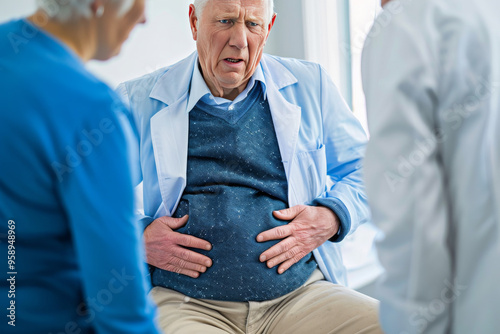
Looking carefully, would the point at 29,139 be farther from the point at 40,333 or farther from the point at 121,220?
the point at 40,333

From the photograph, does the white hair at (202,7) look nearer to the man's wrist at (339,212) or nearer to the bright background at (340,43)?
the man's wrist at (339,212)

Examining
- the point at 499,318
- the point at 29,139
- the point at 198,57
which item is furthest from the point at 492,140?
the point at 198,57

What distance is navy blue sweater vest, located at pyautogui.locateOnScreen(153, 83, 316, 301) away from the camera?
1.47m

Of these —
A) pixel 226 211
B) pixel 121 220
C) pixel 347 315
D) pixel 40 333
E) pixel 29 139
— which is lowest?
pixel 347 315

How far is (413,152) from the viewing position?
2.81ft

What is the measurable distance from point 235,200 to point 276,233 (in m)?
0.15

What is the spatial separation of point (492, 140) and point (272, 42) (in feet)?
6.38

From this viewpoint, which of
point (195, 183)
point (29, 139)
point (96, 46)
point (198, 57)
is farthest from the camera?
point (198, 57)

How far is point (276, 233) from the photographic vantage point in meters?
1.51

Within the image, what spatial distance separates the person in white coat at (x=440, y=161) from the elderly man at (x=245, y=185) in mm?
530

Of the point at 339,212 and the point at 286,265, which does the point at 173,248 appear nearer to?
the point at 286,265

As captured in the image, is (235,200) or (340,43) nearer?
(235,200)

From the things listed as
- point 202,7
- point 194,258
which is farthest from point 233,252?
point 202,7

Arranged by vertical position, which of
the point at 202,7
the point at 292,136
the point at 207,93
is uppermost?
the point at 202,7
